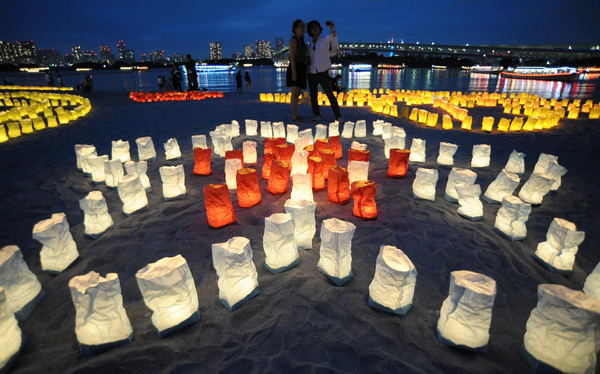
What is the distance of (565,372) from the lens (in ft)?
5.08

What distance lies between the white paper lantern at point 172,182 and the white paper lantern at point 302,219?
171 centimetres

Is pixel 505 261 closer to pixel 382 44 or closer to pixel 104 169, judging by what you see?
pixel 104 169

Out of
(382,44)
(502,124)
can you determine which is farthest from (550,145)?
(382,44)

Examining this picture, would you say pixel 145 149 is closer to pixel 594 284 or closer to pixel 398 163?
pixel 398 163

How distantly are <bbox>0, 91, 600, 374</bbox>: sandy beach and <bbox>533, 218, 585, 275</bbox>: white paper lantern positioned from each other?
0.29 ft

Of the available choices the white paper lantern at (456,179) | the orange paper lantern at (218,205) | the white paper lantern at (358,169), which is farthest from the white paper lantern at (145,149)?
the white paper lantern at (456,179)

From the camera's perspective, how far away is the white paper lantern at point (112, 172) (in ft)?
12.5

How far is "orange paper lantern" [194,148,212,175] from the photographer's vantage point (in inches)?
165

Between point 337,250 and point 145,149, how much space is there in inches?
161

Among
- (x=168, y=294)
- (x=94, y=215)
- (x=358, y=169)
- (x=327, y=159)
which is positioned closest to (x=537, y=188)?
(x=358, y=169)

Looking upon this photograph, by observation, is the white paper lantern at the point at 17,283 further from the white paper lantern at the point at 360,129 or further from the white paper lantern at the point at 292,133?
the white paper lantern at the point at 360,129

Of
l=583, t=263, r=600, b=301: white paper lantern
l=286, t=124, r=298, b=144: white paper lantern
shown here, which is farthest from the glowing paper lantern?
l=286, t=124, r=298, b=144: white paper lantern

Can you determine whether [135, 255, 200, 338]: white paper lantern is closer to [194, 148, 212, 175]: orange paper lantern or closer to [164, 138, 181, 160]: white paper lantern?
[194, 148, 212, 175]: orange paper lantern

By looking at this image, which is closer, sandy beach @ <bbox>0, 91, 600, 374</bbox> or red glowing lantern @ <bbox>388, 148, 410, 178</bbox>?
sandy beach @ <bbox>0, 91, 600, 374</bbox>
